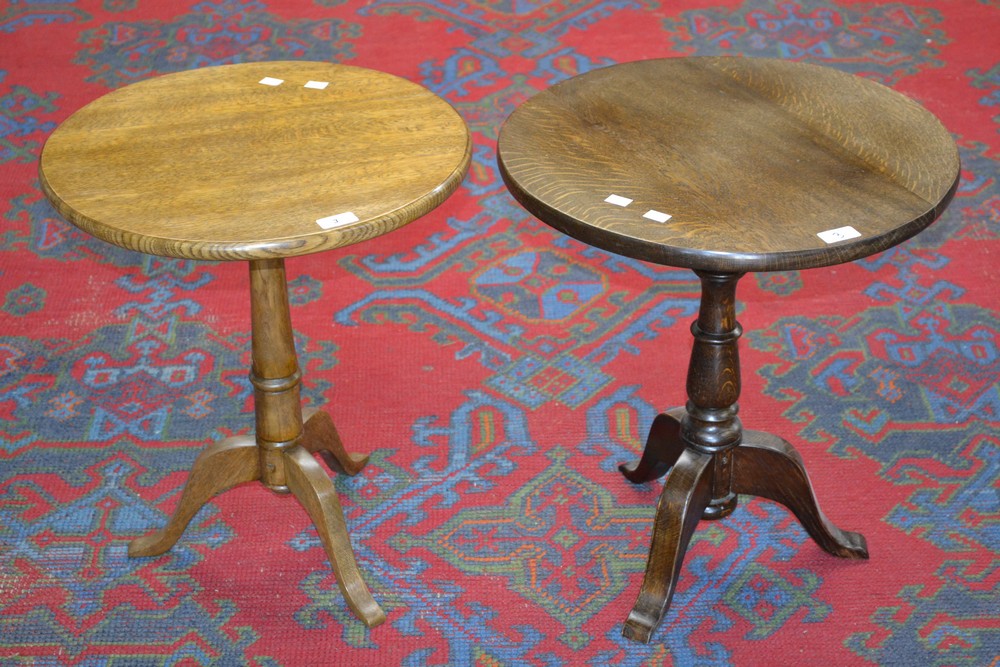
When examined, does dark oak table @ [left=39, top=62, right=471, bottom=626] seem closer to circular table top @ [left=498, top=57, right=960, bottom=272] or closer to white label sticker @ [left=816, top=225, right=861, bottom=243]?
circular table top @ [left=498, top=57, right=960, bottom=272]

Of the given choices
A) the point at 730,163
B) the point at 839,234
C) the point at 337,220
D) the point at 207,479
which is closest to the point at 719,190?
the point at 730,163

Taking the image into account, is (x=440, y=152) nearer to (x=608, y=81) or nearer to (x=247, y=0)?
(x=608, y=81)

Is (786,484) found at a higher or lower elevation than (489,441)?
higher

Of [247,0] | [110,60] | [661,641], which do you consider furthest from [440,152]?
[247,0]

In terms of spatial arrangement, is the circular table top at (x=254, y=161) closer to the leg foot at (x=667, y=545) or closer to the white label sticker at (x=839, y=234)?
the white label sticker at (x=839, y=234)

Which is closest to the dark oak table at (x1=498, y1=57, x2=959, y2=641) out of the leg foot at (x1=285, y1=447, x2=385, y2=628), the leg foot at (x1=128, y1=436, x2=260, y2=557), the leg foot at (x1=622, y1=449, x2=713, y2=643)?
the leg foot at (x1=622, y1=449, x2=713, y2=643)

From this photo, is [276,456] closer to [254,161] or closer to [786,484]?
[254,161]

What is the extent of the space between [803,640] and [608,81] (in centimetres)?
110

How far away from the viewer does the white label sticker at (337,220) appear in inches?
67.1

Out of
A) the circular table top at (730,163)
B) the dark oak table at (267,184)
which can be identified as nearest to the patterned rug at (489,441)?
the dark oak table at (267,184)

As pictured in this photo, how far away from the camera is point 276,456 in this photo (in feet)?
7.39

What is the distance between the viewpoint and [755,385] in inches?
110

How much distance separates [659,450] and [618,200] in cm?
79

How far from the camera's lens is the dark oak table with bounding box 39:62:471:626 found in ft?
5.64
